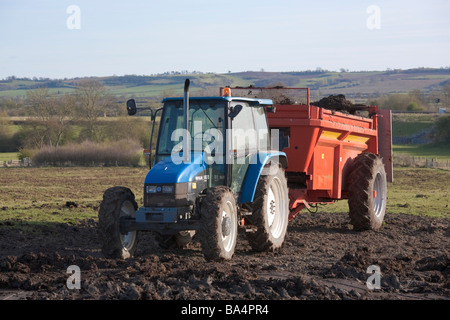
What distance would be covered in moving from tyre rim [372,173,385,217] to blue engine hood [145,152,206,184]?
6.19 metres

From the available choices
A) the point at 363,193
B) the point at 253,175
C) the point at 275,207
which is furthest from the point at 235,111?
the point at 363,193

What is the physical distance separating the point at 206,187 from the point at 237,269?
1670mm

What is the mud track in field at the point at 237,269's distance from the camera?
753cm

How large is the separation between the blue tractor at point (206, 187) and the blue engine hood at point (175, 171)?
0.05ft

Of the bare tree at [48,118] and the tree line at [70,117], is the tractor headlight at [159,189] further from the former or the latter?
the bare tree at [48,118]

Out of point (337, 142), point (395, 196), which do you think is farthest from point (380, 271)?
point (395, 196)

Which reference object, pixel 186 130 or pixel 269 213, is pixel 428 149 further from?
pixel 186 130

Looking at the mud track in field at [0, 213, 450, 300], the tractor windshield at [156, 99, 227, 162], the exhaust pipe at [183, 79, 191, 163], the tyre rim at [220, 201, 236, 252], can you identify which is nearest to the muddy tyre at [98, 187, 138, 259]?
the mud track in field at [0, 213, 450, 300]

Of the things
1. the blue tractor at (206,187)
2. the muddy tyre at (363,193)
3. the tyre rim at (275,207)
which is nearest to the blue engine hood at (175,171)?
the blue tractor at (206,187)

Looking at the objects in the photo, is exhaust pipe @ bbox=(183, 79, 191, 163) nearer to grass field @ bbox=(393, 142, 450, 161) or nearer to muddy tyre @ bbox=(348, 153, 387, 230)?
muddy tyre @ bbox=(348, 153, 387, 230)

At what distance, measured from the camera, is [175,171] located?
9289 mm

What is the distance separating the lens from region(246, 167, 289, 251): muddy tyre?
10242 millimetres
